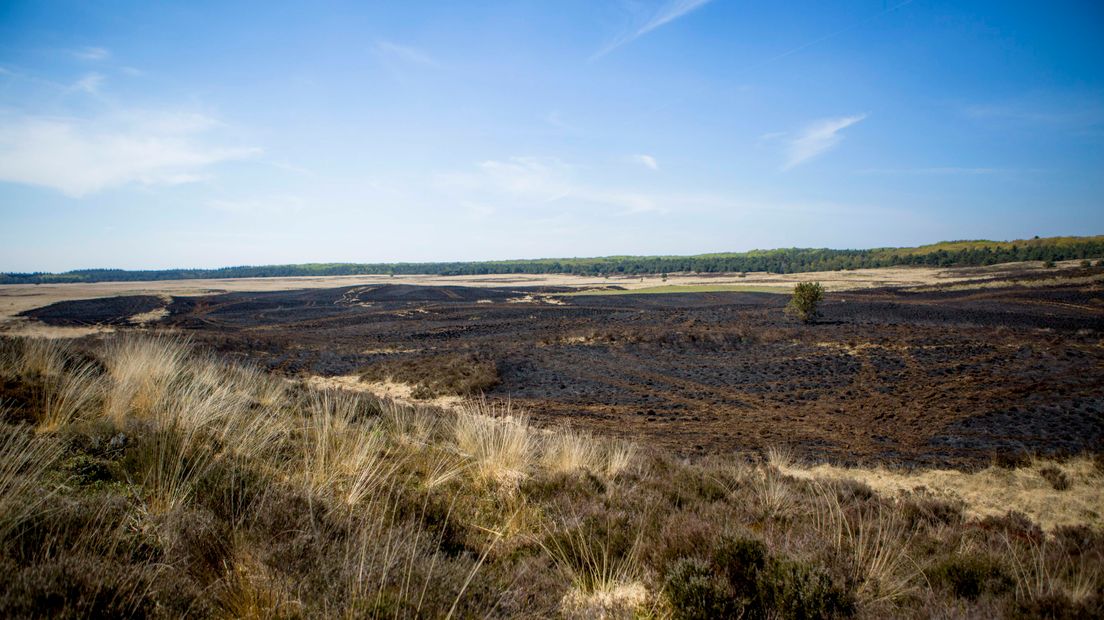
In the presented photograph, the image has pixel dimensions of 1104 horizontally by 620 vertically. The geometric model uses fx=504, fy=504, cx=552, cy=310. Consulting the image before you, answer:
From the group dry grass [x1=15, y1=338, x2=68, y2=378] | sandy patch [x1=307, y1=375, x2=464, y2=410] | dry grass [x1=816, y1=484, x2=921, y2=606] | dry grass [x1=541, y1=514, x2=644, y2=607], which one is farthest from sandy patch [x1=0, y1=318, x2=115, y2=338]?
dry grass [x1=816, y1=484, x2=921, y2=606]

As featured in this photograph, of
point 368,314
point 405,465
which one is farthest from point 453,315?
point 405,465

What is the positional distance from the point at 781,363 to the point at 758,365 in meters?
0.96

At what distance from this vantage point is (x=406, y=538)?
3.25 m

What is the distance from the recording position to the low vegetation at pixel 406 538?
246 cm

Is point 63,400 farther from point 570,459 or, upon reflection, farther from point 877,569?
point 877,569

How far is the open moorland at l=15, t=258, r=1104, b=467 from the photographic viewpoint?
42.4ft

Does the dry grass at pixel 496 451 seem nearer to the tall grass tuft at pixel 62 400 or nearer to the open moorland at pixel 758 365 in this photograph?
the tall grass tuft at pixel 62 400

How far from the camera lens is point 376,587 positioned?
2604 millimetres

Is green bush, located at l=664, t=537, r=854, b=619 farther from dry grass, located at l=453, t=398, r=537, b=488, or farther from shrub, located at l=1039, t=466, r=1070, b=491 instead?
shrub, located at l=1039, t=466, r=1070, b=491

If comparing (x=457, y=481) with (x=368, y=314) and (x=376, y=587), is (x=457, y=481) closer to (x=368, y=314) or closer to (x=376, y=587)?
(x=376, y=587)

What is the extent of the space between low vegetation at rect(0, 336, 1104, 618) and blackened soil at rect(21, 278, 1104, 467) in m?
7.08

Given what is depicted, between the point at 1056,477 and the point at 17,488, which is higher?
the point at 17,488

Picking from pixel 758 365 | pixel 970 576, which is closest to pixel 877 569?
pixel 970 576

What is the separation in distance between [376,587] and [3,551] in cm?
170
